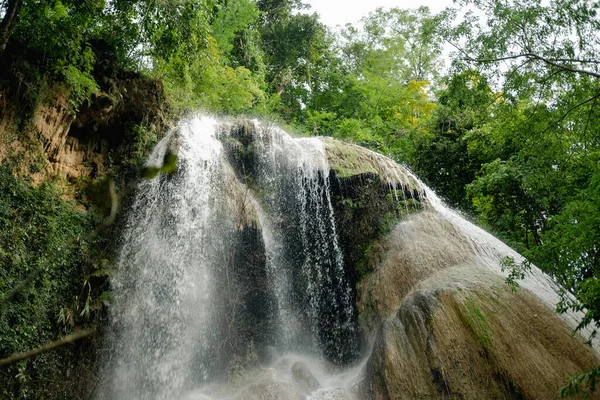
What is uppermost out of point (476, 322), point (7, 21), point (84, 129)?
point (7, 21)

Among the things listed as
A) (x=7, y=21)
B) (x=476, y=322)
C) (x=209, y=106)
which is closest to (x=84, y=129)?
(x=209, y=106)

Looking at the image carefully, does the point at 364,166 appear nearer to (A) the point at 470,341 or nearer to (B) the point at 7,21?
(A) the point at 470,341

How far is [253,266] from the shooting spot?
33.5 ft

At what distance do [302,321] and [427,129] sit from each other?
8.84 m

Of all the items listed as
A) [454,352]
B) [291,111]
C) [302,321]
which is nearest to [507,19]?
[454,352]

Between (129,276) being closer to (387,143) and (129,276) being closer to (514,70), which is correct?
(514,70)

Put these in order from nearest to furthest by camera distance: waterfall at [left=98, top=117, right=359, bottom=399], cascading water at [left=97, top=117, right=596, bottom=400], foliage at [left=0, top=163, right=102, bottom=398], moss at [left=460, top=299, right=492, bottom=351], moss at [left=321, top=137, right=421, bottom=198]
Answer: moss at [left=460, top=299, right=492, bottom=351]
foliage at [left=0, top=163, right=102, bottom=398]
cascading water at [left=97, top=117, right=596, bottom=400]
waterfall at [left=98, top=117, right=359, bottom=399]
moss at [left=321, top=137, right=421, bottom=198]

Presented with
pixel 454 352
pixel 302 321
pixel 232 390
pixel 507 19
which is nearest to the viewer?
pixel 454 352

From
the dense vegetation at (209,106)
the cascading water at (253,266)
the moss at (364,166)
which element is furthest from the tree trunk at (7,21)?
the moss at (364,166)

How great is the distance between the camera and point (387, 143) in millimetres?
17266

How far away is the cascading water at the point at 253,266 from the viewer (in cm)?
865

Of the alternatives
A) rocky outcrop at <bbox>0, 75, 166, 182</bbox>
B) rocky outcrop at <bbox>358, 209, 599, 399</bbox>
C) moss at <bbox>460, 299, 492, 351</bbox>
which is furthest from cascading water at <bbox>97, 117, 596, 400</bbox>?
moss at <bbox>460, 299, 492, 351</bbox>

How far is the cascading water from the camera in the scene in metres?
8.65

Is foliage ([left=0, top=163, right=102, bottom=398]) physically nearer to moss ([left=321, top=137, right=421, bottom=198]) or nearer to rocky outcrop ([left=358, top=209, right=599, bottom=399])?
rocky outcrop ([left=358, top=209, right=599, bottom=399])
